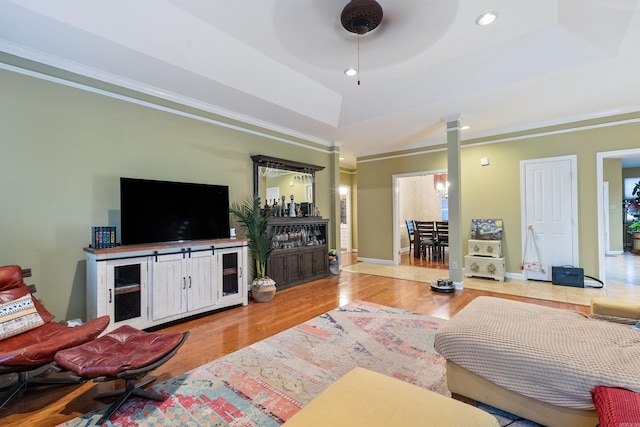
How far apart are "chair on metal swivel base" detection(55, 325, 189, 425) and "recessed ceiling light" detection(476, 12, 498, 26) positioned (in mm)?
3820

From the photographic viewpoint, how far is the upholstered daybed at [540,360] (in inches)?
54.3

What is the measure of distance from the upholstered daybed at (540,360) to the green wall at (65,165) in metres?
3.56

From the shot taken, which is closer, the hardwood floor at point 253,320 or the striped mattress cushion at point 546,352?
the striped mattress cushion at point 546,352

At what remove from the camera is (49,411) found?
185cm

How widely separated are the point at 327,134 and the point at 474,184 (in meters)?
3.09

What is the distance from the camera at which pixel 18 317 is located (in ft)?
6.91

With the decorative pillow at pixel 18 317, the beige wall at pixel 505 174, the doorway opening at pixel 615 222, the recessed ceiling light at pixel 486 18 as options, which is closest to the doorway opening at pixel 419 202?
the beige wall at pixel 505 174

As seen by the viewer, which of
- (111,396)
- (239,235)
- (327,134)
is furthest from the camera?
(327,134)

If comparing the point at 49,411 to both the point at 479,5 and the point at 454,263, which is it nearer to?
the point at 479,5

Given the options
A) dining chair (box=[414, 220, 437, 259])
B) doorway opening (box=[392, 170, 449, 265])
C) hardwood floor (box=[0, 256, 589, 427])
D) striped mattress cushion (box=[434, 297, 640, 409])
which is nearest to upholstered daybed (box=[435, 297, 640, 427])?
striped mattress cushion (box=[434, 297, 640, 409])

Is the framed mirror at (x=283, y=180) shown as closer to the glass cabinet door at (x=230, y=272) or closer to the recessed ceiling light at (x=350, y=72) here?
the glass cabinet door at (x=230, y=272)

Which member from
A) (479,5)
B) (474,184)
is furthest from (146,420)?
(474,184)

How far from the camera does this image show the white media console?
277 cm

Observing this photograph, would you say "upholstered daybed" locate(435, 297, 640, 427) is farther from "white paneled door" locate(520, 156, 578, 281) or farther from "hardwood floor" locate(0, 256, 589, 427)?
"white paneled door" locate(520, 156, 578, 281)
